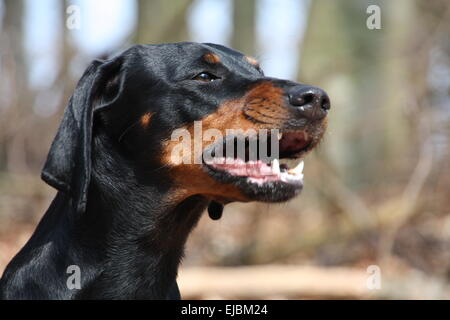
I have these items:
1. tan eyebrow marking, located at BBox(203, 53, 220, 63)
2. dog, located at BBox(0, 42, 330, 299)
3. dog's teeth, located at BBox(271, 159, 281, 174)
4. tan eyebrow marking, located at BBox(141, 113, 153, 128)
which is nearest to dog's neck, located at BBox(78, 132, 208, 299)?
dog, located at BBox(0, 42, 330, 299)

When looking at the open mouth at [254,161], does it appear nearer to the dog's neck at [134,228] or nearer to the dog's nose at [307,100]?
the dog's nose at [307,100]

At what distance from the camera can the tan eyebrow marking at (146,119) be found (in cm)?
394

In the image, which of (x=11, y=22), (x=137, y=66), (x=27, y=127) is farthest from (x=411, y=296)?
(x=11, y=22)

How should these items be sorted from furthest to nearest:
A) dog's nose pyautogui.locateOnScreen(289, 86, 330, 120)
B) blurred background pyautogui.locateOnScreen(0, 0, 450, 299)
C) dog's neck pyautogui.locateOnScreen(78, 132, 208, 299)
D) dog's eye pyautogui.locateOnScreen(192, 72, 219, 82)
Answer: blurred background pyautogui.locateOnScreen(0, 0, 450, 299)
dog's eye pyautogui.locateOnScreen(192, 72, 219, 82)
dog's neck pyautogui.locateOnScreen(78, 132, 208, 299)
dog's nose pyautogui.locateOnScreen(289, 86, 330, 120)

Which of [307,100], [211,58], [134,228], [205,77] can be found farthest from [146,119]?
[307,100]

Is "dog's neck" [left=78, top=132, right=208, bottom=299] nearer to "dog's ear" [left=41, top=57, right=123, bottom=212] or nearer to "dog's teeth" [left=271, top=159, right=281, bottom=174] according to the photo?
"dog's ear" [left=41, top=57, right=123, bottom=212]

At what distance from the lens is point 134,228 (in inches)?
156

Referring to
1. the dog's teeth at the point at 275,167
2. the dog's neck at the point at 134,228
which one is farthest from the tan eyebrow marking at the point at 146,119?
the dog's teeth at the point at 275,167

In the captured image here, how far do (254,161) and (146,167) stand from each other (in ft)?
2.08

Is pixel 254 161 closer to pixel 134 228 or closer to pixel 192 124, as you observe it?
pixel 192 124

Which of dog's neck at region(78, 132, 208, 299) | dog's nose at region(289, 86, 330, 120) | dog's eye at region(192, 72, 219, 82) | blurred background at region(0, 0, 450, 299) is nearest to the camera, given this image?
dog's nose at region(289, 86, 330, 120)

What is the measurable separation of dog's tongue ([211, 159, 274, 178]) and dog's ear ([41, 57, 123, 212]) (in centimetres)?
70

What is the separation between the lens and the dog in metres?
3.71
